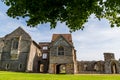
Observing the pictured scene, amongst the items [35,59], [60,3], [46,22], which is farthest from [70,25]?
[35,59]

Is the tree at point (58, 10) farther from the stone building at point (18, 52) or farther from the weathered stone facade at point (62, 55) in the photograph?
the stone building at point (18, 52)

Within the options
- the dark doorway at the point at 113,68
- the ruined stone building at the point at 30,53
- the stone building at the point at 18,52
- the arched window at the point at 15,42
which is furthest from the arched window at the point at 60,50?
the dark doorway at the point at 113,68

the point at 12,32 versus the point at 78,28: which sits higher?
the point at 12,32

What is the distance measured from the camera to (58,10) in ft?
46.1

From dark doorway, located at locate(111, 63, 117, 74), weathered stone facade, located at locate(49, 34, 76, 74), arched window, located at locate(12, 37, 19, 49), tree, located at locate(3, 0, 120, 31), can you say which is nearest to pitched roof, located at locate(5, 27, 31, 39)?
arched window, located at locate(12, 37, 19, 49)

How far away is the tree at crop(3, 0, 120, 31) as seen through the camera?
1301 centimetres

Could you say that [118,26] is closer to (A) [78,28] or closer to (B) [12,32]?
(A) [78,28]

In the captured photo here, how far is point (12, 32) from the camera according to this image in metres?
55.1

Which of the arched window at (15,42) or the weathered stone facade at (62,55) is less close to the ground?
the arched window at (15,42)

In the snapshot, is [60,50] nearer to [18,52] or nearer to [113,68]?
[18,52]

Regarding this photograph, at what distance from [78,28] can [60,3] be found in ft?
13.6

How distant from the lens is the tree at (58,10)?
1301 cm

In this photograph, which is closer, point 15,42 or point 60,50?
point 60,50

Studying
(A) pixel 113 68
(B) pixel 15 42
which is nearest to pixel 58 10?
(B) pixel 15 42
